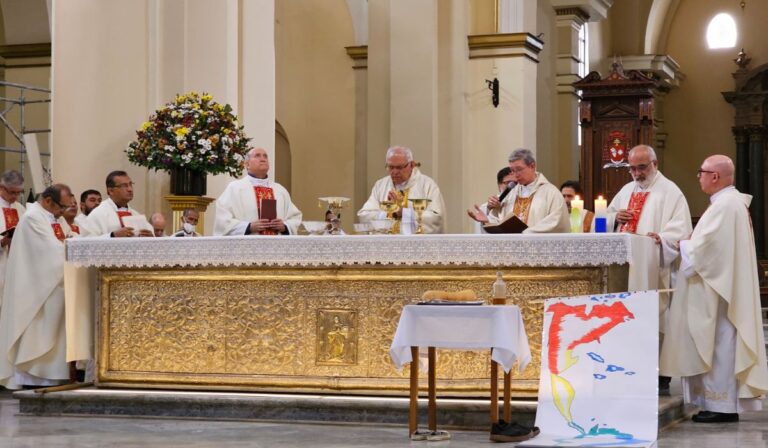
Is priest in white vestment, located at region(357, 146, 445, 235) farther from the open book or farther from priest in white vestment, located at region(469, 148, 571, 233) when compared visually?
the open book

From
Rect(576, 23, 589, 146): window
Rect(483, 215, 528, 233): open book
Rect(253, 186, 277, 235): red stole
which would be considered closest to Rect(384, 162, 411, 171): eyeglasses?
Rect(253, 186, 277, 235): red stole

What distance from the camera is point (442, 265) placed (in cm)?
823

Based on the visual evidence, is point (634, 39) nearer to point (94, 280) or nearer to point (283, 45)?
point (283, 45)

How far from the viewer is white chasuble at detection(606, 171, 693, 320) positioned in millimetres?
9141

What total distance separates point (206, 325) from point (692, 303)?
3288 millimetres

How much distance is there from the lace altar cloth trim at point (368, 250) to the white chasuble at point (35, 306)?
2.73 ft

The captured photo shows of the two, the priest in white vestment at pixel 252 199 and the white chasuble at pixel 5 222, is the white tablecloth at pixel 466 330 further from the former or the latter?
the white chasuble at pixel 5 222

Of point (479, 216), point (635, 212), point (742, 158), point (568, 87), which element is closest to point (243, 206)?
point (479, 216)

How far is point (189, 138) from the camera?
9922 mm

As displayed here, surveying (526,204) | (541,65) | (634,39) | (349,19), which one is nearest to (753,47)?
(634,39)

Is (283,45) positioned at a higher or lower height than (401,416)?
higher

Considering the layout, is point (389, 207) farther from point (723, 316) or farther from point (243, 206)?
point (723, 316)

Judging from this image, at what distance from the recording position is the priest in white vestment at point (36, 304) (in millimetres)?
9500

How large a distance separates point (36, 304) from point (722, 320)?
4953 millimetres
